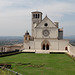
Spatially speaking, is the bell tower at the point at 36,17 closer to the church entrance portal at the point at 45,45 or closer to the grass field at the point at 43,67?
the church entrance portal at the point at 45,45

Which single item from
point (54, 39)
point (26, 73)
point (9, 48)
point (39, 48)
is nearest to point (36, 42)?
point (39, 48)

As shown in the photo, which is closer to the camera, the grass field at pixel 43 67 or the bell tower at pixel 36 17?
the grass field at pixel 43 67

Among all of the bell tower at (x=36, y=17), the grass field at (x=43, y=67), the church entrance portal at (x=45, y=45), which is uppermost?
the bell tower at (x=36, y=17)

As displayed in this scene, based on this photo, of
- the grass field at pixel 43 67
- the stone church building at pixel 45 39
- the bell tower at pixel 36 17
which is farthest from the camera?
the bell tower at pixel 36 17

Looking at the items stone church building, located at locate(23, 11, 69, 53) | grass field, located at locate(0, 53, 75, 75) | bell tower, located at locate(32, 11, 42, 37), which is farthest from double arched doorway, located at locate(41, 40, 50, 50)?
grass field, located at locate(0, 53, 75, 75)

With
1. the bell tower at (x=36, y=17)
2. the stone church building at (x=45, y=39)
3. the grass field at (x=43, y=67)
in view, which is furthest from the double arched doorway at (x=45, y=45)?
the grass field at (x=43, y=67)

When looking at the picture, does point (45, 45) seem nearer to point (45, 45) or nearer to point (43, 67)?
point (45, 45)

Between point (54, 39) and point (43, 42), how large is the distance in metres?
3.70

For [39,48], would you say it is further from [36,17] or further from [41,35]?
[36,17]

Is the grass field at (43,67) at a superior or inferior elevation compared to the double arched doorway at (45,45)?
inferior

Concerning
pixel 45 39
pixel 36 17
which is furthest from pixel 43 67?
pixel 36 17

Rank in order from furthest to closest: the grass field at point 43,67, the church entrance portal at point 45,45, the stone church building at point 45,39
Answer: the church entrance portal at point 45,45
the stone church building at point 45,39
the grass field at point 43,67

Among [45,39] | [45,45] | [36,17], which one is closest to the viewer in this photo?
[45,45]

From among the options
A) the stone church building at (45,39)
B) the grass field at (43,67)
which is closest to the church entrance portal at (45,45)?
the stone church building at (45,39)
